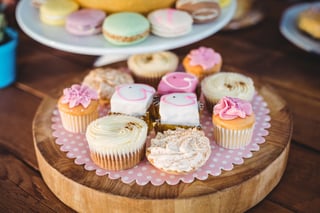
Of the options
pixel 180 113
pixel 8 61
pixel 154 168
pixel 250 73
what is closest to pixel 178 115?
pixel 180 113

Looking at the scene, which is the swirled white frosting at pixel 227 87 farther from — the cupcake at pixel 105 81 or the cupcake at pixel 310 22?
the cupcake at pixel 310 22

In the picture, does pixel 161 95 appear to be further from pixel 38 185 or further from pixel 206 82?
pixel 38 185

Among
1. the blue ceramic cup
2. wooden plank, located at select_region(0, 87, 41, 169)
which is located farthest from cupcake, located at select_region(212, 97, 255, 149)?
the blue ceramic cup

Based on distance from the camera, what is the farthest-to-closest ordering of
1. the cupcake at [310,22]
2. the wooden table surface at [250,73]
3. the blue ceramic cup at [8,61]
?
the cupcake at [310,22], the blue ceramic cup at [8,61], the wooden table surface at [250,73]

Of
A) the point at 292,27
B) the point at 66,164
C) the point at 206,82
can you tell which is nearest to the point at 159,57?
the point at 206,82

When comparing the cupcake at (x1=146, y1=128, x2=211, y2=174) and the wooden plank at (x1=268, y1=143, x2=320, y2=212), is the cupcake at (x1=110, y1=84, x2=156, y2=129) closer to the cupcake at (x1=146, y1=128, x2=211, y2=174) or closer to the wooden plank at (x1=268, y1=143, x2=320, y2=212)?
the cupcake at (x1=146, y1=128, x2=211, y2=174)

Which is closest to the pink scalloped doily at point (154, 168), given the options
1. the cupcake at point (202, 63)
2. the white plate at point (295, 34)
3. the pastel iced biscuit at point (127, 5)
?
the cupcake at point (202, 63)

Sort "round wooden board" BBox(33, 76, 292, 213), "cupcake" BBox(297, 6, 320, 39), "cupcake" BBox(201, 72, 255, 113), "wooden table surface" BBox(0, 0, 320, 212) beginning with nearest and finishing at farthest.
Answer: "round wooden board" BBox(33, 76, 292, 213)
"wooden table surface" BBox(0, 0, 320, 212)
"cupcake" BBox(201, 72, 255, 113)
"cupcake" BBox(297, 6, 320, 39)
